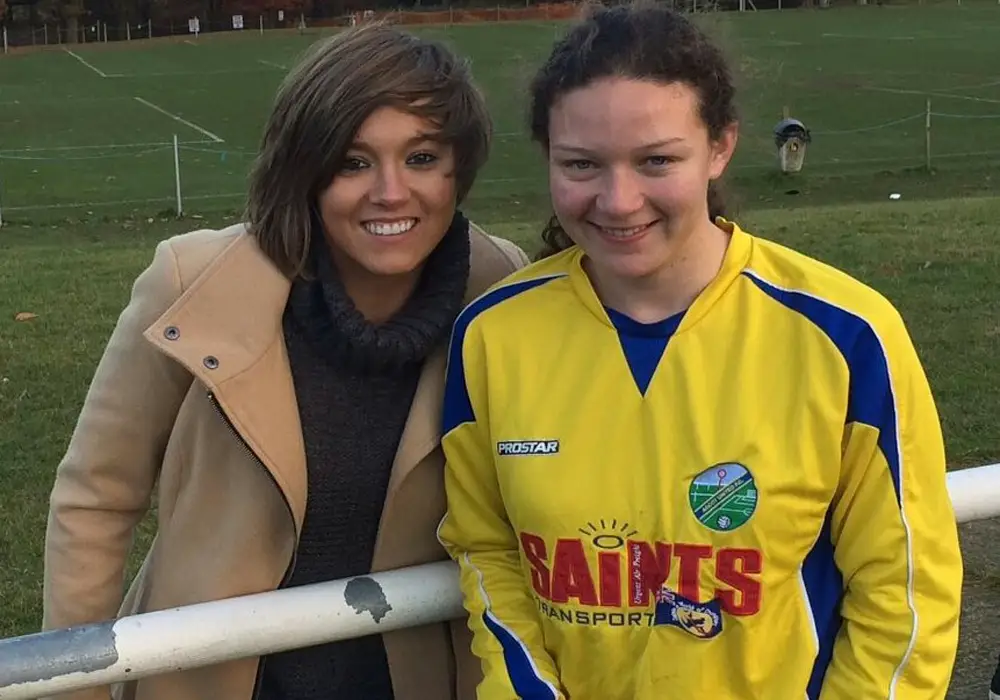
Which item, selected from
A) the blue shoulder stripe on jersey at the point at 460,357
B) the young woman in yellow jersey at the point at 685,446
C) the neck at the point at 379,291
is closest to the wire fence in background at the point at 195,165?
the neck at the point at 379,291

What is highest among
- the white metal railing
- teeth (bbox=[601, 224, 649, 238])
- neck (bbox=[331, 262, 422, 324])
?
teeth (bbox=[601, 224, 649, 238])

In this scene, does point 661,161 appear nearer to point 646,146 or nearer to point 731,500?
point 646,146

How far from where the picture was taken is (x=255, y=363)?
6.85 ft

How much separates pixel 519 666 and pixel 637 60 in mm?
925

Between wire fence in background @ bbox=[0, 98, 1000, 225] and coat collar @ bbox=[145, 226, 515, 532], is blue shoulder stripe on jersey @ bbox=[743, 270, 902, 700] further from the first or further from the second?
wire fence in background @ bbox=[0, 98, 1000, 225]

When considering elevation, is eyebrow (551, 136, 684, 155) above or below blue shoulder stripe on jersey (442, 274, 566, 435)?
above

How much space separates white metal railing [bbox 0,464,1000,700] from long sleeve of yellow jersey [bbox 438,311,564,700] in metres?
0.05

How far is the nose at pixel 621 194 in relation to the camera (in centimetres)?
181

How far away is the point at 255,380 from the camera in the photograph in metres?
2.08

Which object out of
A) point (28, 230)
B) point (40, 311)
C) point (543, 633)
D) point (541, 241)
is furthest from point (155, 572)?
point (28, 230)

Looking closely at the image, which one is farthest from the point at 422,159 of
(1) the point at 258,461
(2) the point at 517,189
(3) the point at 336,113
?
(2) the point at 517,189

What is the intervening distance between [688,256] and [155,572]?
1.11m

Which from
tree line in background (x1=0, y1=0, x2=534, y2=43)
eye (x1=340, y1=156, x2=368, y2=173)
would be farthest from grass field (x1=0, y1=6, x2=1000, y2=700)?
tree line in background (x1=0, y1=0, x2=534, y2=43)

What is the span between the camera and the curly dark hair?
187 cm
